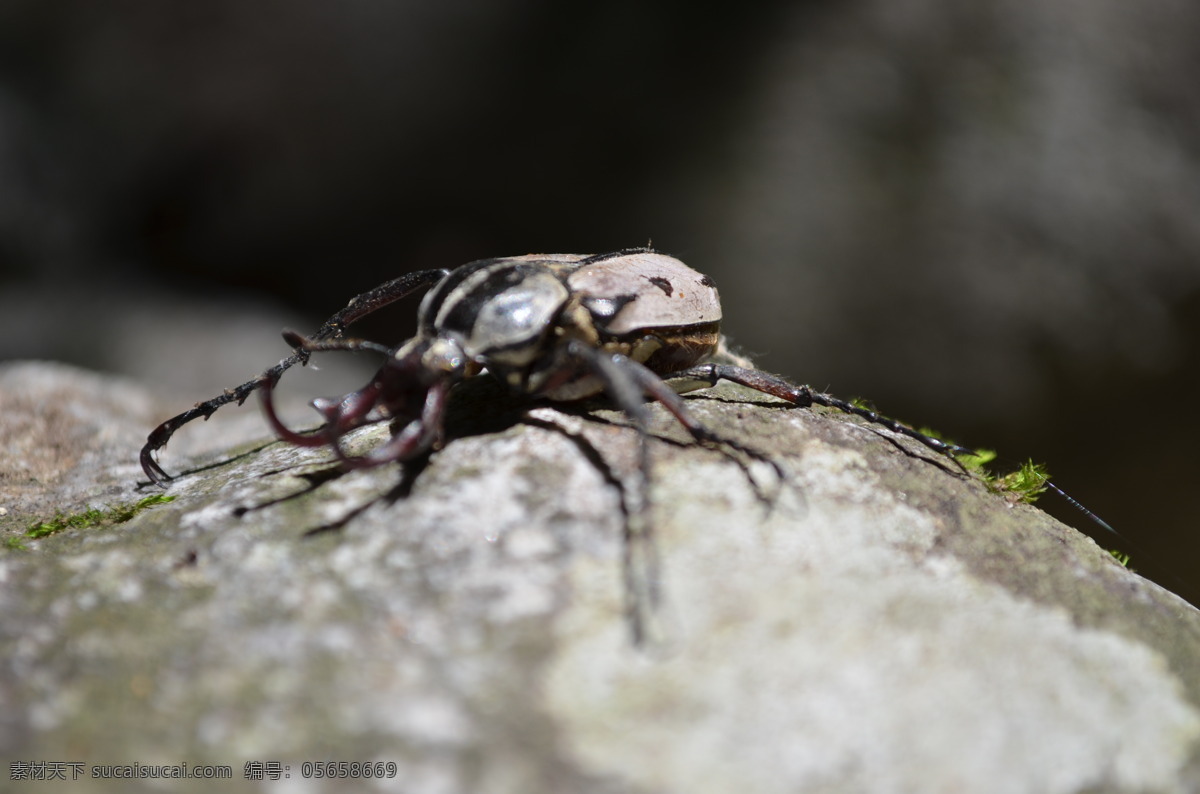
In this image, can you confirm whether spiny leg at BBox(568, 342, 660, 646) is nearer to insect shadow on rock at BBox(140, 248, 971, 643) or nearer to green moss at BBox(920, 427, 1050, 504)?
insect shadow on rock at BBox(140, 248, 971, 643)

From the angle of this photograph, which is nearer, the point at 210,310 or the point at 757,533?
the point at 757,533

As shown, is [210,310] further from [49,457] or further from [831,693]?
[831,693]

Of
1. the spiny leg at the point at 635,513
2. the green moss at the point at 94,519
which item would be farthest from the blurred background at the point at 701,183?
the spiny leg at the point at 635,513

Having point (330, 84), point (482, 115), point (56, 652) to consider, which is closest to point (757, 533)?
point (56, 652)

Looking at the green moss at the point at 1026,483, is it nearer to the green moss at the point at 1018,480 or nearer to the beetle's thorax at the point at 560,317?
the green moss at the point at 1018,480

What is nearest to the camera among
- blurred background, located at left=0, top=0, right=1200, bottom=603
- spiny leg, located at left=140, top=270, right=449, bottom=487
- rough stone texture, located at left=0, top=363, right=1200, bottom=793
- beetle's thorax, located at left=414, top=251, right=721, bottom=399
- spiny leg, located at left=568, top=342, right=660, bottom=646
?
rough stone texture, located at left=0, top=363, right=1200, bottom=793

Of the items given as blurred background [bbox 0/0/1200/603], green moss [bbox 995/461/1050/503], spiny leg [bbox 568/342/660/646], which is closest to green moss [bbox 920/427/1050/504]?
green moss [bbox 995/461/1050/503]
